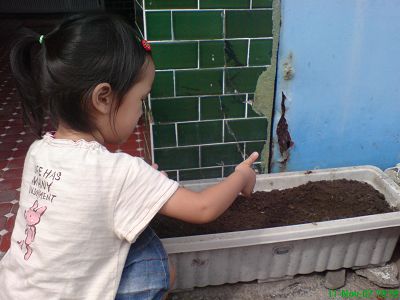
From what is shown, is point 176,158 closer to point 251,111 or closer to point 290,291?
point 251,111

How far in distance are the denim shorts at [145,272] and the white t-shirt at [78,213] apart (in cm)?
12

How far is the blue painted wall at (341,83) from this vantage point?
195 cm

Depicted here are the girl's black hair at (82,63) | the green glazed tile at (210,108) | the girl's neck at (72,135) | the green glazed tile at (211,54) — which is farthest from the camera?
the green glazed tile at (210,108)

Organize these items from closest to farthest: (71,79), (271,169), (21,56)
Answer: (71,79)
(21,56)
(271,169)

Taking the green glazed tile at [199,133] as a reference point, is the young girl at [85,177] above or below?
above

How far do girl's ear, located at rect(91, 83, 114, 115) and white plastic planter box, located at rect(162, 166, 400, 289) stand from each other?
2.29 feet

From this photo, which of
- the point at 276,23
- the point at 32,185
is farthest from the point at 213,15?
the point at 32,185

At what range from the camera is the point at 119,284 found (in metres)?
1.26

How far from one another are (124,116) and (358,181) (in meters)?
1.46

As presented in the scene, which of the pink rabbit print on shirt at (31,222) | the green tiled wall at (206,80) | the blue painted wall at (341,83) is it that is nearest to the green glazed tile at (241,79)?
the green tiled wall at (206,80)

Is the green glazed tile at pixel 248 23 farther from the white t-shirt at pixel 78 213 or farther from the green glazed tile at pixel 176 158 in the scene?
the white t-shirt at pixel 78 213

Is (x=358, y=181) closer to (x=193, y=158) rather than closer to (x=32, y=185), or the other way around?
(x=193, y=158)

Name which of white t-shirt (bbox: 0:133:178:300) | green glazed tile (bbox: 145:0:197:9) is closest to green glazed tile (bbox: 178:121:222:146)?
green glazed tile (bbox: 145:0:197:9)

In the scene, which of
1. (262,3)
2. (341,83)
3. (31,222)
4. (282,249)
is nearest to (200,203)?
(31,222)
